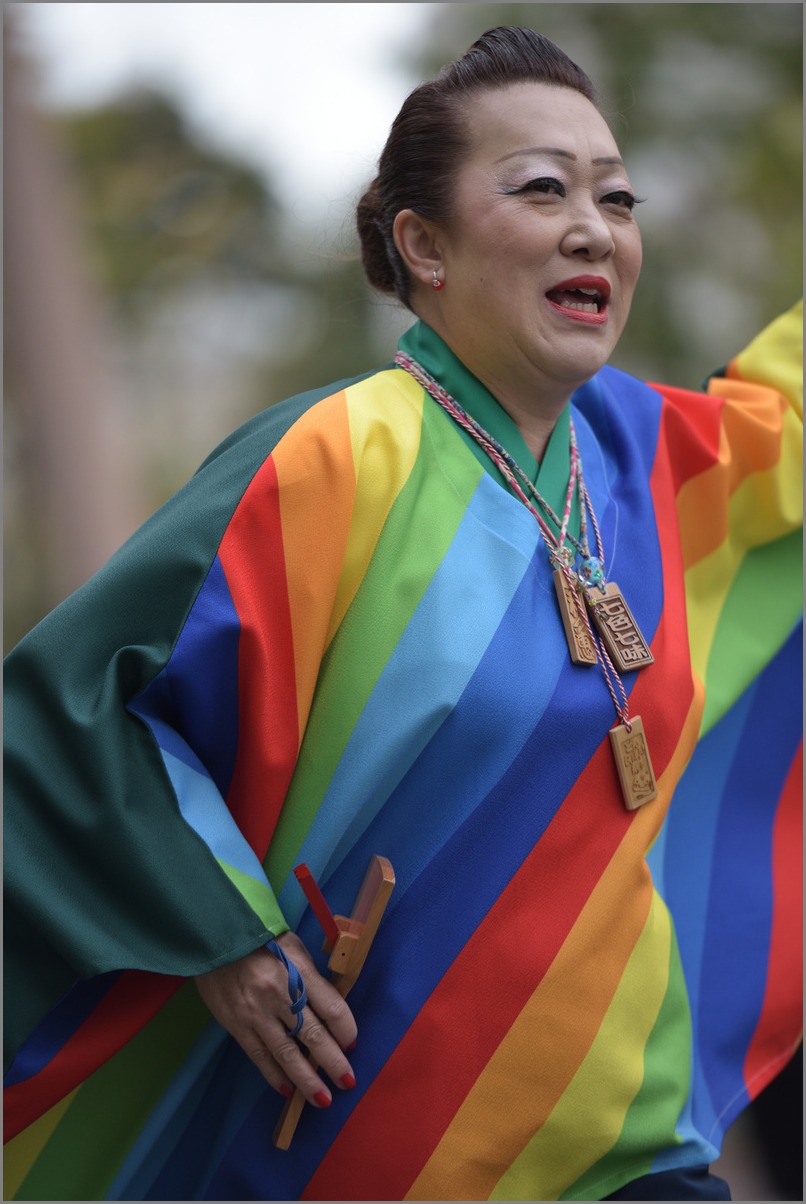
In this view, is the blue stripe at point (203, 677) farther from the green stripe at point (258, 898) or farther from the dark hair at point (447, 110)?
the dark hair at point (447, 110)

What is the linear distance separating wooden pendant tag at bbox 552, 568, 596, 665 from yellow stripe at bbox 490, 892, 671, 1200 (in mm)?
398

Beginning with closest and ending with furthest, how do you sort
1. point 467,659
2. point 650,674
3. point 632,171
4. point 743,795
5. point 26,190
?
point 467,659 < point 650,674 < point 743,795 < point 26,190 < point 632,171

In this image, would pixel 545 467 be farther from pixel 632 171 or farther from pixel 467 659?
pixel 632 171

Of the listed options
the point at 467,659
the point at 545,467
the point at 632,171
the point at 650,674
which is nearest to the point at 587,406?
the point at 545,467

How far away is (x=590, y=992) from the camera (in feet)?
4.99

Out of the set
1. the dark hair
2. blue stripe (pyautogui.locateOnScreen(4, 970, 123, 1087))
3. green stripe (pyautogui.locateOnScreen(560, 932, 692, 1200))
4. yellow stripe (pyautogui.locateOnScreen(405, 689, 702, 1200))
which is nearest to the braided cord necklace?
yellow stripe (pyautogui.locateOnScreen(405, 689, 702, 1200))

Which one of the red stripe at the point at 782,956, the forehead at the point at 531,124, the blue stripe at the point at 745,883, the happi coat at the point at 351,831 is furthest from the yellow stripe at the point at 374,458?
the red stripe at the point at 782,956

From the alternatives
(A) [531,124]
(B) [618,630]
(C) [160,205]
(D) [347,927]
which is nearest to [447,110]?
(A) [531,124]

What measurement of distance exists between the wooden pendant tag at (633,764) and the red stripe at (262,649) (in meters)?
0.40

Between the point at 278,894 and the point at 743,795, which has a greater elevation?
the point at 278,894

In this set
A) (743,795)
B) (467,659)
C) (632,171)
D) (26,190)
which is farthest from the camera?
(632,171)

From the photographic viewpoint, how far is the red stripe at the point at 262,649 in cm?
139

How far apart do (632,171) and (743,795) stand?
5.30m

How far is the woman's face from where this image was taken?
61.7 inches
